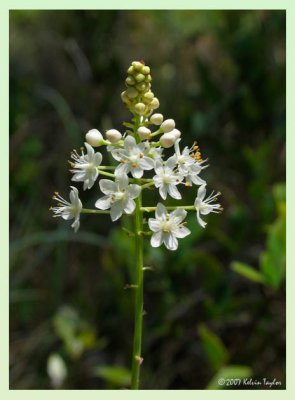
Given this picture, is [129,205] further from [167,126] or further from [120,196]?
[167,126]

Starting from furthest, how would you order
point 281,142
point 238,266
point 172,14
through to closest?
1. point 172,14
2. point 281,142
3. point 238,266

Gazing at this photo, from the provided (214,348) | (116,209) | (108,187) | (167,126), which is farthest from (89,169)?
(214,348)

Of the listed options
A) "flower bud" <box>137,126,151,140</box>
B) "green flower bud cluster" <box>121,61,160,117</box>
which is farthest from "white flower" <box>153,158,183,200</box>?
"green flower bud cluster" <box>121,61,160,117</box>

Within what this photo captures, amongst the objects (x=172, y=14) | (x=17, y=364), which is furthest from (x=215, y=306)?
(x=172, y=14)

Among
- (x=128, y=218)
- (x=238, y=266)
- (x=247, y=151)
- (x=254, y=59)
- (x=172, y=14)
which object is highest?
(x=172, y=14)

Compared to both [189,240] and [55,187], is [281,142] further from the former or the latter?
[55,187]

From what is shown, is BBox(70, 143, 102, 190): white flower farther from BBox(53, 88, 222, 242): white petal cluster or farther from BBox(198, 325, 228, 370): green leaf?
BBox(198, 325, 228, 370): green leaf
